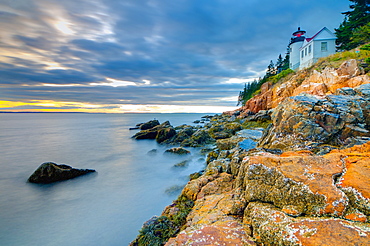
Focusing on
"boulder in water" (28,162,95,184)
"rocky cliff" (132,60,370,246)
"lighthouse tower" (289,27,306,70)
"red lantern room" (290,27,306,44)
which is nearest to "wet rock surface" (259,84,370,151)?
"rocky cliff" (132,60,370,246)

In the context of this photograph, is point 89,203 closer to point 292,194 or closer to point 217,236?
point 217,236

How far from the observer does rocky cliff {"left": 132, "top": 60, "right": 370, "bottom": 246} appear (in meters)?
2.89

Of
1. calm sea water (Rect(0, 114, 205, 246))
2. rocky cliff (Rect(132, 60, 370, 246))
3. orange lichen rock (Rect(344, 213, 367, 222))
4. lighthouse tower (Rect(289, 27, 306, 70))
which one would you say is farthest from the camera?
lighthouse tower (Rect(289, 27, 306, 70))

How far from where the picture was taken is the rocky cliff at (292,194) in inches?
114

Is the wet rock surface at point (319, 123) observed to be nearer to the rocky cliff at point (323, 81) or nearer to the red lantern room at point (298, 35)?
the rocky cliff at point (323, 81)

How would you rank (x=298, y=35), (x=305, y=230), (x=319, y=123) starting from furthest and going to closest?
(x=298, y=35), (x=319, y=123), (x=305, y=230)

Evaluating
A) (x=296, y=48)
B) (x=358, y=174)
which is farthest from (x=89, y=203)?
(x=296, y=48)

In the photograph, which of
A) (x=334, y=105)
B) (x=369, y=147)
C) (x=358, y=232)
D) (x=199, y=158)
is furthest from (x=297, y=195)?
(x=199, y=158)

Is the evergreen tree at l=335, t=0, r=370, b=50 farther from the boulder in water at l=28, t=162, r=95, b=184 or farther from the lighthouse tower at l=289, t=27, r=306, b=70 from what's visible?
the boulder in water at l=28, t=162, r=95, b=184

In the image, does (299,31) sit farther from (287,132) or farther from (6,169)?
(6,169)

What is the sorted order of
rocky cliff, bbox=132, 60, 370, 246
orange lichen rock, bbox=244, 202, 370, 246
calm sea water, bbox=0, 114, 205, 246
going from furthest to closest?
1. calm sea water, bbox=0, 114, 205, 246
2. rocky cliff, bbox=132, 60, 370, 246
3. orange lichen rock, bbox=244, 202, 370, 246

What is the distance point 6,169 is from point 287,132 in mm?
22040

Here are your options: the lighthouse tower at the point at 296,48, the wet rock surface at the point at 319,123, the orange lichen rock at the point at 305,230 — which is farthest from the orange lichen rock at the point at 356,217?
the lighthouse tower at the point at 296,48

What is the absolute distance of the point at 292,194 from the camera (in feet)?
11.6
